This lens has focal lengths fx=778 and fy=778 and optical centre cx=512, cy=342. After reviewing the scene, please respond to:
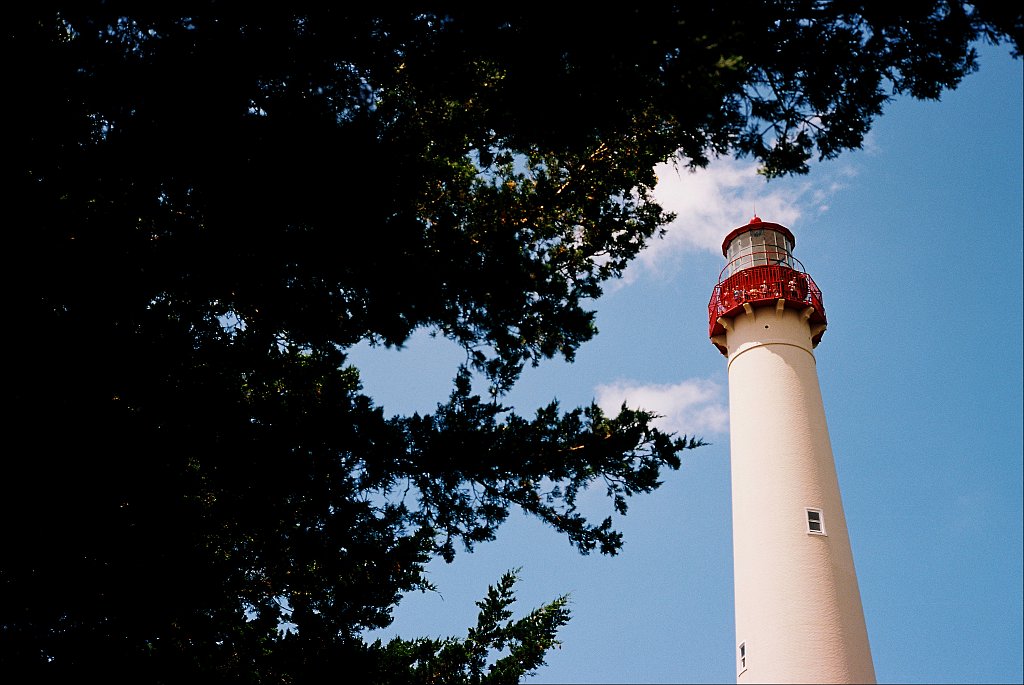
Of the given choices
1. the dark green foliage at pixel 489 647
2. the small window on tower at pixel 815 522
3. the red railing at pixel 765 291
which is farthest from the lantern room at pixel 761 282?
the dark green foliage at pixel 489 647

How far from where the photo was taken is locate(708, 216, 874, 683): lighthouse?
1303 centimetres

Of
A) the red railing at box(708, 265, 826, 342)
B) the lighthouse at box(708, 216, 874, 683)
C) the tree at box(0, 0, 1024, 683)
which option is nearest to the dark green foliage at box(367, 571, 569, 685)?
the tree at box(0, 0, 1024, 683)

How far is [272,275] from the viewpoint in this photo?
6316 millimetres

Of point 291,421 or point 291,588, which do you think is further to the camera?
point 291,588

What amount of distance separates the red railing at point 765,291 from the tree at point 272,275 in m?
10.8

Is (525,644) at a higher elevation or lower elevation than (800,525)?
lower

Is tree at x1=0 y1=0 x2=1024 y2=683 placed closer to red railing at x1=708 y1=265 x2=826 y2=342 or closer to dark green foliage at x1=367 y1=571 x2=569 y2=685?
dark green foliage at x1=367 y1=571 x2=569 y2=685

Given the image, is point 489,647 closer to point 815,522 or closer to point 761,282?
point 815,522

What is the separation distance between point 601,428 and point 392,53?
3.83m

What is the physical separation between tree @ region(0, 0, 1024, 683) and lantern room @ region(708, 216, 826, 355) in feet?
35.7

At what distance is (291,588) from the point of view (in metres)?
7.98

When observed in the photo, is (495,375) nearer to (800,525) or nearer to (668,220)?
(668,220)

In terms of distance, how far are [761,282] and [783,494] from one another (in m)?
5.21

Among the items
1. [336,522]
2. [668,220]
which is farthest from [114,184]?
[668,220]
